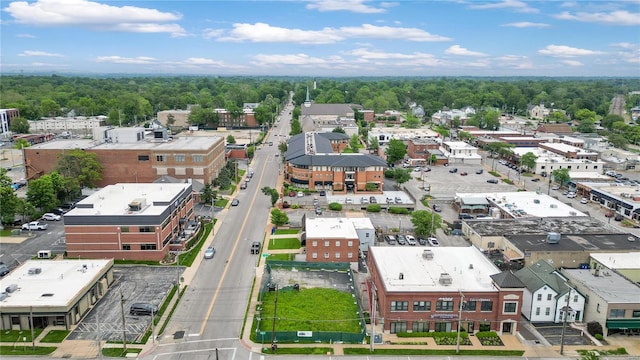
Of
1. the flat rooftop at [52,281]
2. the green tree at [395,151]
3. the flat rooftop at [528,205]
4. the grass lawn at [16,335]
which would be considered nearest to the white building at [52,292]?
the flat rooftop at [52,281]

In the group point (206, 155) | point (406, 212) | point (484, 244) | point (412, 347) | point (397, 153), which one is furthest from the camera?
point (397, 153)

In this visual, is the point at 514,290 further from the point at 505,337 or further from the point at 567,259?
the point at 567,259

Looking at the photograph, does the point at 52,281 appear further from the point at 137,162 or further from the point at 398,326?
the point at 137,162

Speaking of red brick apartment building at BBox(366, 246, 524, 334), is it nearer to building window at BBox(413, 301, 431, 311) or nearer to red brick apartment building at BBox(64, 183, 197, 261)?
building window at BBox(413, 301, 431, 311)

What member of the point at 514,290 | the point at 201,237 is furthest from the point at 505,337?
the point at 201,237

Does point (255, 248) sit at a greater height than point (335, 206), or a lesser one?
lesser

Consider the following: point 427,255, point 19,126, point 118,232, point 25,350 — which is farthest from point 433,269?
point 19,126

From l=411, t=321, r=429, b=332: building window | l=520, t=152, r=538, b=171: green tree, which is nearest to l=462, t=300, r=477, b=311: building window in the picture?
l=411, t=321, r=429, b=332: building window
